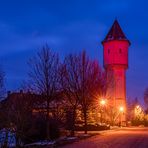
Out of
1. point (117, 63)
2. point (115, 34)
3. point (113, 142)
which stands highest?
point (115, 34)

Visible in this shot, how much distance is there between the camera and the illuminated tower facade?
9181 cm

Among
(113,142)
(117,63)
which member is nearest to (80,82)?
(113,142)

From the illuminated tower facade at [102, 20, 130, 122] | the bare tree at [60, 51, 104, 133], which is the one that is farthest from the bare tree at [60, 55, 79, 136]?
the illuminated tower facade at [102, 20, 130, 122]

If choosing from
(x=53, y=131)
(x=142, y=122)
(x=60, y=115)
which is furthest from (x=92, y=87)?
(x=142, y=122)

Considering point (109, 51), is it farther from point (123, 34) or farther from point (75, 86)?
point (75, 86)

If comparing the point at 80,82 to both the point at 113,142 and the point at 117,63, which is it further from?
the point at 117,63

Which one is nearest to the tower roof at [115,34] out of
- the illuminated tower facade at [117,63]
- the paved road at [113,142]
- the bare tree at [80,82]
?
the illuminated tower facade at [117,63]

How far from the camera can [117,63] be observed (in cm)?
9294

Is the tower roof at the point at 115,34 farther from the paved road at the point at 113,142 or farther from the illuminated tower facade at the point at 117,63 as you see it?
the paved road at the point at 113,142

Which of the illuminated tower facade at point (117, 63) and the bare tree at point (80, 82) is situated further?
the illuminated tower facade at point (117, 63)

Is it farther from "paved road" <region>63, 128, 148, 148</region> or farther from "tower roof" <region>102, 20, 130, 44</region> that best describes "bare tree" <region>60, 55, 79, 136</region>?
"tower roof" <region>102, 20, 130, 44</region>

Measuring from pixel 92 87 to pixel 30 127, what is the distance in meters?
19.8

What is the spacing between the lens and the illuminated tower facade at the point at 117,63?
9181 cm

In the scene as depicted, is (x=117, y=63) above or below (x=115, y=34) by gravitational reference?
below
